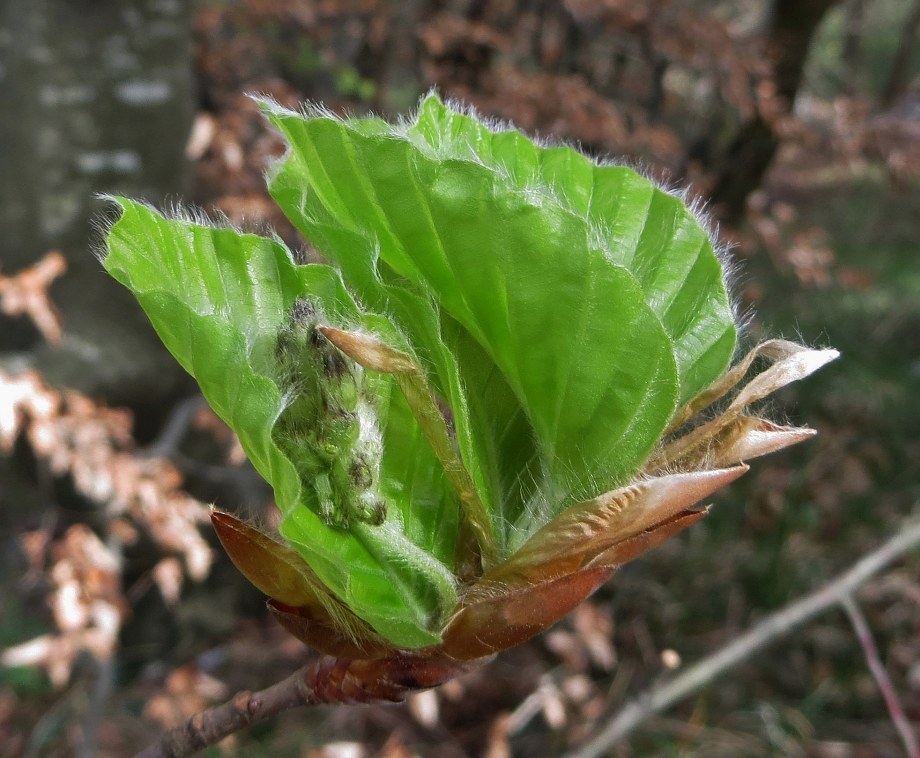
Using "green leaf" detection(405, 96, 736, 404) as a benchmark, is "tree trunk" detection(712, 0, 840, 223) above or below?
below

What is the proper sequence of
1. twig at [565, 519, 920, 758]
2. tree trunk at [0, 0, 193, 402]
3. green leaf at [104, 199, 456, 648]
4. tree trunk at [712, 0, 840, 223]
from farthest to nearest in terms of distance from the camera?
tree trunk at [712, 0, 840, 223] → tree trunk at [0, 0, 193, 402] → twig at [565, 519, 920, 758] → green leaf at [104, 199, 456, 648]

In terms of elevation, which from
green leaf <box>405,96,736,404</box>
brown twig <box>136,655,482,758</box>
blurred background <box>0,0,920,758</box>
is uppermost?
green leaf <box>405,96,736,404</box>

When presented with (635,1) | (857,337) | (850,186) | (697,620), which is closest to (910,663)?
(697,620)

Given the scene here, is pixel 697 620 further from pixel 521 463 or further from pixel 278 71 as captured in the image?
pixel 521 463

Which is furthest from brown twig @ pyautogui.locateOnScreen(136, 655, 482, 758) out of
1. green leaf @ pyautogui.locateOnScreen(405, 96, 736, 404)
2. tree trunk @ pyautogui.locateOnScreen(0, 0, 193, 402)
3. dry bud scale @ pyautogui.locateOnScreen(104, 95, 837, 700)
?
tree trunk @ pyautogui.locateOnScreen(0, 0, 193, 402)

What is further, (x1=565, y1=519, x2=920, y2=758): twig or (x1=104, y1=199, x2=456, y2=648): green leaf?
(x1=565, y1=519, x2=920, y2=758): twig

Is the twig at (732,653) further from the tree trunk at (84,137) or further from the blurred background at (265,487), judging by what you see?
the tree trunk at (84,137)

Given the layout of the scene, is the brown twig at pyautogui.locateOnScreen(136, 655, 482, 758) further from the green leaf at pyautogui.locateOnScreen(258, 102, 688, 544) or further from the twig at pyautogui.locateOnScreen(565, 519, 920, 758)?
the twig at pyautogui.locateOnScreen(565, 519, 920, 758)
